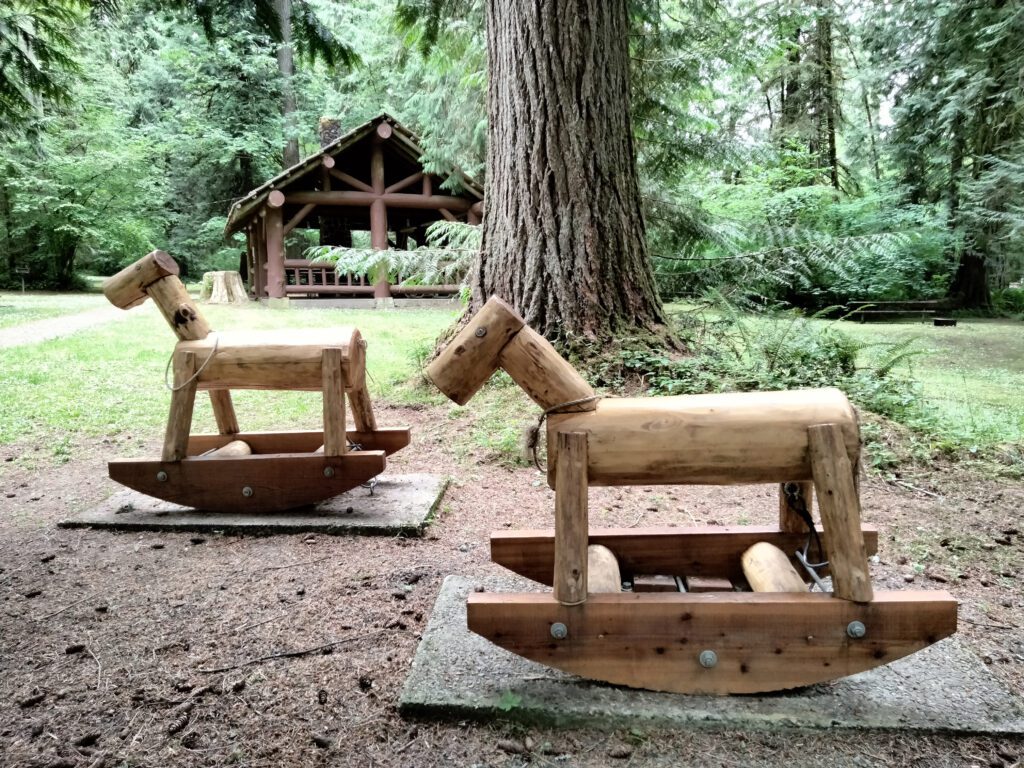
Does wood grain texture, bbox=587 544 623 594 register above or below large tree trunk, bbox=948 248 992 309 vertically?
below

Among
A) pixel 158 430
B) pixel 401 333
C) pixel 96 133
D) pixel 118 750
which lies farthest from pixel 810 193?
pixel 96 133

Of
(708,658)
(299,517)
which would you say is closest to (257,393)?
(299,517)

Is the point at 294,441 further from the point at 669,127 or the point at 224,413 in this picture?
the point at 669,127

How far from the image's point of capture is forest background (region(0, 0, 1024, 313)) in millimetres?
7348

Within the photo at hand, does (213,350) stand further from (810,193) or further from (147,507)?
(810,193)

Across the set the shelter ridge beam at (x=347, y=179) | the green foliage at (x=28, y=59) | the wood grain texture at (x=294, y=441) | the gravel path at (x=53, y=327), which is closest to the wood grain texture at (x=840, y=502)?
the wood grain texture at (x=294, y=441)

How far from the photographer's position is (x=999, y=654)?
2461 millimetres

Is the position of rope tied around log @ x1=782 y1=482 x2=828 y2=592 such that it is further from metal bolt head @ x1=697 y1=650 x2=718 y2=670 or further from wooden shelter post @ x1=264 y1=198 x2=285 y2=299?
wooden shelter post @ x1=264 y1=198 x2=285 y2=299

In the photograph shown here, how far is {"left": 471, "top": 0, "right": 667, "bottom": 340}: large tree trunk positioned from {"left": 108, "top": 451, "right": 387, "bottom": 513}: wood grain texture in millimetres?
2508

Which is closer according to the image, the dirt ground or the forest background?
the dirt ground

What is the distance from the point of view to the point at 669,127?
8.41m

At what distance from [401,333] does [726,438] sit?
10503 mm

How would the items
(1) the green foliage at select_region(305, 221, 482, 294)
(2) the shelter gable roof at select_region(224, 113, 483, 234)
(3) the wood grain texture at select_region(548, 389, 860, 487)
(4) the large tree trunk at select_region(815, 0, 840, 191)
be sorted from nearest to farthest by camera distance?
(3) the wood grain texture at select_region(548, 389, 860, 487)
(1) the green foliage at select_region(305, 221, 482, 294)
(2) the shelter gable roof at select_region(224, 113, 483, 234)
(4) the large tree trunk at select_region(815, 0, 840, 191)

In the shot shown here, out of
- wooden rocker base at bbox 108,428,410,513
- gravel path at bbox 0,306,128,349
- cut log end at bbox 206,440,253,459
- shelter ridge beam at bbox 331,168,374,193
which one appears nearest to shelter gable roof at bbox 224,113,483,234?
shelter ridge beam at bbox 331,168,374,193
